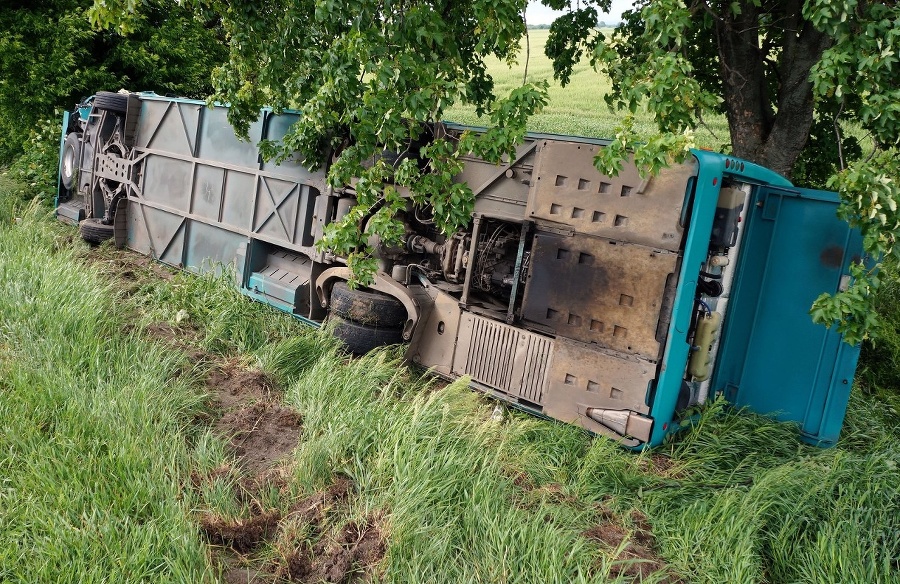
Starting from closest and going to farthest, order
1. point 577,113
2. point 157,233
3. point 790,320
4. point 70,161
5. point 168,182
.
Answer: point 790,320, point 168,182, point 157,233, point 70,161, point 577,113

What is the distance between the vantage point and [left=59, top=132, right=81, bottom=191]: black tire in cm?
1074

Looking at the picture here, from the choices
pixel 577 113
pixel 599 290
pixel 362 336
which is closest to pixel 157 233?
pixel 362 336

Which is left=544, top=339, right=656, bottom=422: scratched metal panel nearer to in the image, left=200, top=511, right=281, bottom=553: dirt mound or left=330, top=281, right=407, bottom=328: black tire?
left=330, top=281, right=407, bottom=328: black tire

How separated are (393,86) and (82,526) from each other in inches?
130

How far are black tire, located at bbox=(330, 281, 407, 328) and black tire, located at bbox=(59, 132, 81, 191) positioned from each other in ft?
22.0

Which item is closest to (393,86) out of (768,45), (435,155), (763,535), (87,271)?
(435,155)

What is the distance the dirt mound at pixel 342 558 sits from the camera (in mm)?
3625

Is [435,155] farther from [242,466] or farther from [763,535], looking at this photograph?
[763,535]

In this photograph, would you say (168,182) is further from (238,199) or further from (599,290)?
(599,290)

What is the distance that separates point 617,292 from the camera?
4996 mm

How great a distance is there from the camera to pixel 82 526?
3.63 m

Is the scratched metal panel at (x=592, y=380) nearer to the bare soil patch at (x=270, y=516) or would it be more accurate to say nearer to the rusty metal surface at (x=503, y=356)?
the rusty metal surface at (x=503, y=356)

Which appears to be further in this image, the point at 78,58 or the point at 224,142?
the point at 78,58

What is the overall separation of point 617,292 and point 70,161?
924 centimetres
